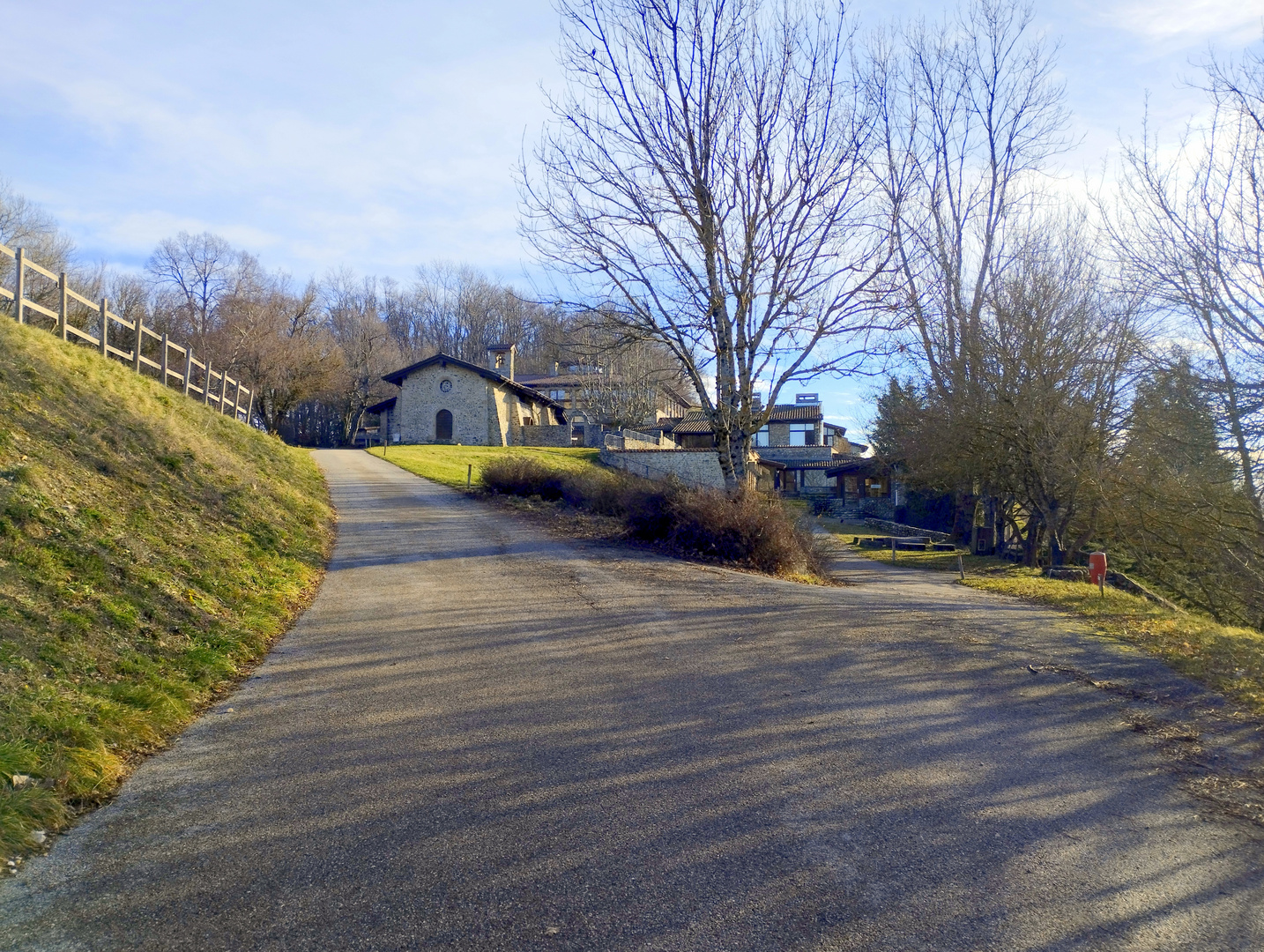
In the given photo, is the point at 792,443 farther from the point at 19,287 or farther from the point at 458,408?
the point at 19,287

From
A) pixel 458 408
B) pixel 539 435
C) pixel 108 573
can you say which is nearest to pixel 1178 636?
pixel 108 573

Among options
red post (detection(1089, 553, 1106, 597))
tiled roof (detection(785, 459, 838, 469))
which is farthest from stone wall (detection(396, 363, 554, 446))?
red post (detection(1089, 553, 1106, 597))

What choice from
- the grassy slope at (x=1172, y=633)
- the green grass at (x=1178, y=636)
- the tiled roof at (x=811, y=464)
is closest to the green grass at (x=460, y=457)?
the grassy slope at (x=1172, y=633)

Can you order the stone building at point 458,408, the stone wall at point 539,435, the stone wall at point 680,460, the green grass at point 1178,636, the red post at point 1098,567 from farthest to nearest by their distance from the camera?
the stone wall at point 539,435 → the stone building at point 458,408 → the stone wall at point 680,460 → the red post at point 1098,567 → the green grass at point 1178,636

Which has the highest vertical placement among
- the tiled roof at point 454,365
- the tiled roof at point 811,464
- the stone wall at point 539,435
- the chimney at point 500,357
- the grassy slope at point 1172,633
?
the chimney at point 500,357

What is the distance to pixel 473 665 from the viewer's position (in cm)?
739

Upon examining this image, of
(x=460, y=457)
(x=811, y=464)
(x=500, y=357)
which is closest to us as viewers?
(x=460, y=457)

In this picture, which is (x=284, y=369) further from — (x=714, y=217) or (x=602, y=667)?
(x=602, y=667)

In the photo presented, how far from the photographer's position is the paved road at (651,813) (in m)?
3.46

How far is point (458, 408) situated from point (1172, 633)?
43708 millimetres

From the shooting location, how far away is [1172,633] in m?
9.95

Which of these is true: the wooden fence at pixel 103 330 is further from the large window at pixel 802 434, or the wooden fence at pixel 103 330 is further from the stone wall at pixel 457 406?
the large window at pixel 802 434

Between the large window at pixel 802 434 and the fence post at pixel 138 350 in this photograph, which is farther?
the large window at pixel 802 434

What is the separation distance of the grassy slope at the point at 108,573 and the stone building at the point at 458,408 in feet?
113
